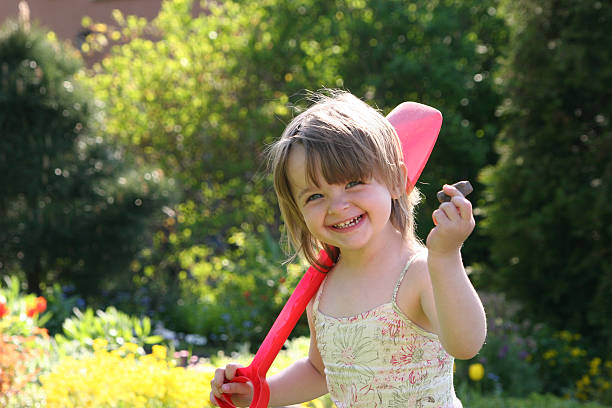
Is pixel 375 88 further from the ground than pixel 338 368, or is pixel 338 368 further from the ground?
pixel 338 368

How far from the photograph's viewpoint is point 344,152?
61.2 inches

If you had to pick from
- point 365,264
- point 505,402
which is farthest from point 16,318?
point 365,264

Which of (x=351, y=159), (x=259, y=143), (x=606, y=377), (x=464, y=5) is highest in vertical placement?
(x=351, y=159)

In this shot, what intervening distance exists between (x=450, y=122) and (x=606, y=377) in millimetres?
3328

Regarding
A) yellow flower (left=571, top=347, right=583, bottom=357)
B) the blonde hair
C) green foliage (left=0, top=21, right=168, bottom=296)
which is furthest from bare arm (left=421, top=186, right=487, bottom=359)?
green foliage (left=0, top=21, right=168, bottom=296)

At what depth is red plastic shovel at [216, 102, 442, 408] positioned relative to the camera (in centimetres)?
169

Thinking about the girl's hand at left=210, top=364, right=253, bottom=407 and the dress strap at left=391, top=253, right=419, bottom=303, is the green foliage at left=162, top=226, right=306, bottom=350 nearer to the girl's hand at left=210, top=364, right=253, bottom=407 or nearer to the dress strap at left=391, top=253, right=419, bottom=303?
the girl's hand at left=210, top=364, right=253, bottom=407

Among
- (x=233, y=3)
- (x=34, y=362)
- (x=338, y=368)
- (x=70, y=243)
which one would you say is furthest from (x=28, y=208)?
(x=338, y=368)

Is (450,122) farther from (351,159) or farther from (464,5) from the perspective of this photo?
(351,159)

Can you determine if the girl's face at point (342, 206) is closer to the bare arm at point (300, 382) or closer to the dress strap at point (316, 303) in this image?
the dress strap at point (316, 303)

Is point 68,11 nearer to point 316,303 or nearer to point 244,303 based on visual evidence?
point 244,303

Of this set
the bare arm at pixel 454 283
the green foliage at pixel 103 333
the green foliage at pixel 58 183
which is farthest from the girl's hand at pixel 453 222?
the green foliage at pixel 58 183

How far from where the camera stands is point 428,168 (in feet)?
26.5

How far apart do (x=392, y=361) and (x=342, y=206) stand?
1.14 feet
